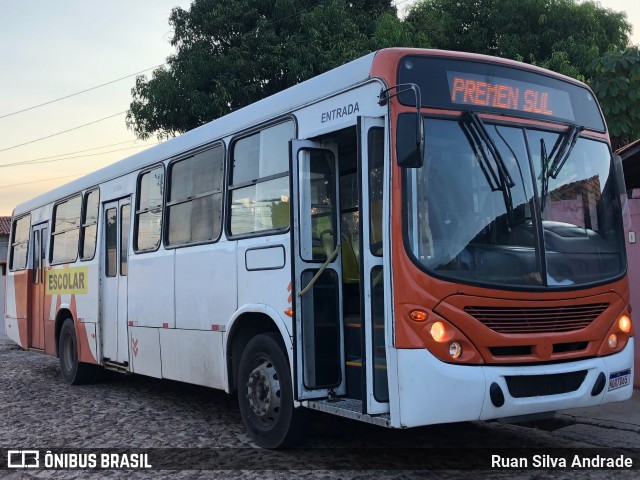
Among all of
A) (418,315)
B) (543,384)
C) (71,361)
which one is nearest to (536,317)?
(543,384)

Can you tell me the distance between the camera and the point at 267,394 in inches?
262

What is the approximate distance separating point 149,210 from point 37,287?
5.05 m

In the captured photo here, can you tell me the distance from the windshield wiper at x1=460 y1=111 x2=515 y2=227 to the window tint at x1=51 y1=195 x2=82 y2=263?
7.77 m

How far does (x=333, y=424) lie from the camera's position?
7.88m

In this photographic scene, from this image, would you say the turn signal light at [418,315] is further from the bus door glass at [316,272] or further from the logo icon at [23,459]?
the logo icon at [23,459]

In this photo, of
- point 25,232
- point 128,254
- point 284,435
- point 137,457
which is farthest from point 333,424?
point 25,232

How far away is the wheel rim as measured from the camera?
6.54 m

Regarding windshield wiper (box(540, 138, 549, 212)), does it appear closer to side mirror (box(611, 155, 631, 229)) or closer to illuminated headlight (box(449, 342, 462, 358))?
side mirror (box(611, 155, 631, 229))

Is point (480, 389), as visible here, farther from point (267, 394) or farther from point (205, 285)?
point (205, 285)

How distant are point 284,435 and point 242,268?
1.62 meters

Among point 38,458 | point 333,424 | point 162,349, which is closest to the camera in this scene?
point 38,458

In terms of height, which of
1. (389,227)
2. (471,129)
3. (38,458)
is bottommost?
(38,458)

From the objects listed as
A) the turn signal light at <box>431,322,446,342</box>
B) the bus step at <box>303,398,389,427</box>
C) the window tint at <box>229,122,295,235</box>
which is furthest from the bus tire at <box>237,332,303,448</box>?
the turn signal light at <box>431,322,446,342</box>

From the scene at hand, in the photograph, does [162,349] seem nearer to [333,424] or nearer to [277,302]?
[333,424]
